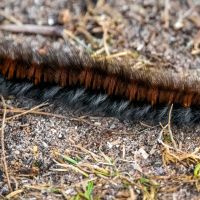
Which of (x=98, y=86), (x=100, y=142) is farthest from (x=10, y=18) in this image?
(x=100, y=142)

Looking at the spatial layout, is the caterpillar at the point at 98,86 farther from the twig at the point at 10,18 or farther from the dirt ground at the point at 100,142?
the twig at the point at 10,18

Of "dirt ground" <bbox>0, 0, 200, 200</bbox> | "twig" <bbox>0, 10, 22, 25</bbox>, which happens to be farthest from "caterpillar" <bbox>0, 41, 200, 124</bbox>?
"twig" <bbox>0, 10, 22, 25</bbox>

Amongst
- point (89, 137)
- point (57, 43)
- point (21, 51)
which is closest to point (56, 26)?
point (57, 43)

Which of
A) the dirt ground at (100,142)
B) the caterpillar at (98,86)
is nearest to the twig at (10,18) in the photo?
the dirt ground at (100,142)

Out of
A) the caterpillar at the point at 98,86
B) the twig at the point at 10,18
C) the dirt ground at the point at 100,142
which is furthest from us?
the twig at the point at 10,18

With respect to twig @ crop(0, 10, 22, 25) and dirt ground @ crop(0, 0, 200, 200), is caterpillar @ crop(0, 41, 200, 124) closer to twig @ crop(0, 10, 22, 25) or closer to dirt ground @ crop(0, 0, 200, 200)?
dirt ground @ crop(0, 0, 200, 200)

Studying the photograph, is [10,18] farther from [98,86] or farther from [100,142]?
[100,142]
